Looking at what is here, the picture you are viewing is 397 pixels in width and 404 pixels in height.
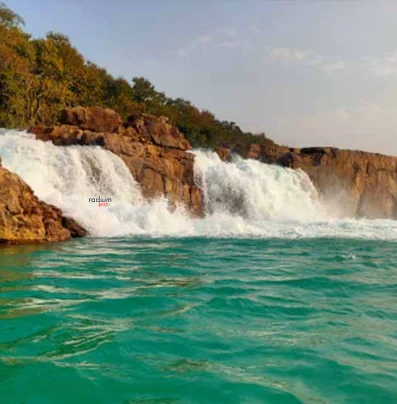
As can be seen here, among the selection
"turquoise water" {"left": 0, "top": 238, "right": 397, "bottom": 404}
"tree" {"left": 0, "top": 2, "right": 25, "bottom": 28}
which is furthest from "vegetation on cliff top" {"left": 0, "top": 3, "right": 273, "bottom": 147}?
"turquoise water" {"left": 0, "top": 238, "right": 397, "bottom": 404}

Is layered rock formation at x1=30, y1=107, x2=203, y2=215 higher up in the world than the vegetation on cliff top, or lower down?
lower down

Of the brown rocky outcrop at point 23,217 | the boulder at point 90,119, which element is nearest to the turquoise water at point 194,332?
the brown rocky outcrop at point 23,217

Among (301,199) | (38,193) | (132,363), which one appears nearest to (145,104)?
(301,199)

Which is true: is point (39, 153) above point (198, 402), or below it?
above

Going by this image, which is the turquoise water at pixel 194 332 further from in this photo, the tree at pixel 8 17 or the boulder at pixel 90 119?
the tree at pixel 8 17

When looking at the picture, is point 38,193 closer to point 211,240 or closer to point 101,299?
point 211,240

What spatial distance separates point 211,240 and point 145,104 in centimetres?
2147

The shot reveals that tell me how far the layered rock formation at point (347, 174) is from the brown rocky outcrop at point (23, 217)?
1319cm

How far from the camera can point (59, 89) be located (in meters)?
25.2

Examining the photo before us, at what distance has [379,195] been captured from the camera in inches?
1145

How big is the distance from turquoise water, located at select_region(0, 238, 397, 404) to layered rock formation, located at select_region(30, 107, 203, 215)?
369 inches

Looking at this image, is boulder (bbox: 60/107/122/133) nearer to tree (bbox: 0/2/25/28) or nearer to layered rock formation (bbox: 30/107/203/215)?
layered rock formation (bbox: 30/107/203/215)

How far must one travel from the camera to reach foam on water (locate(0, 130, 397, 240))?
540 inches

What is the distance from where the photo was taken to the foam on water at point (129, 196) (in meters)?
13.7
